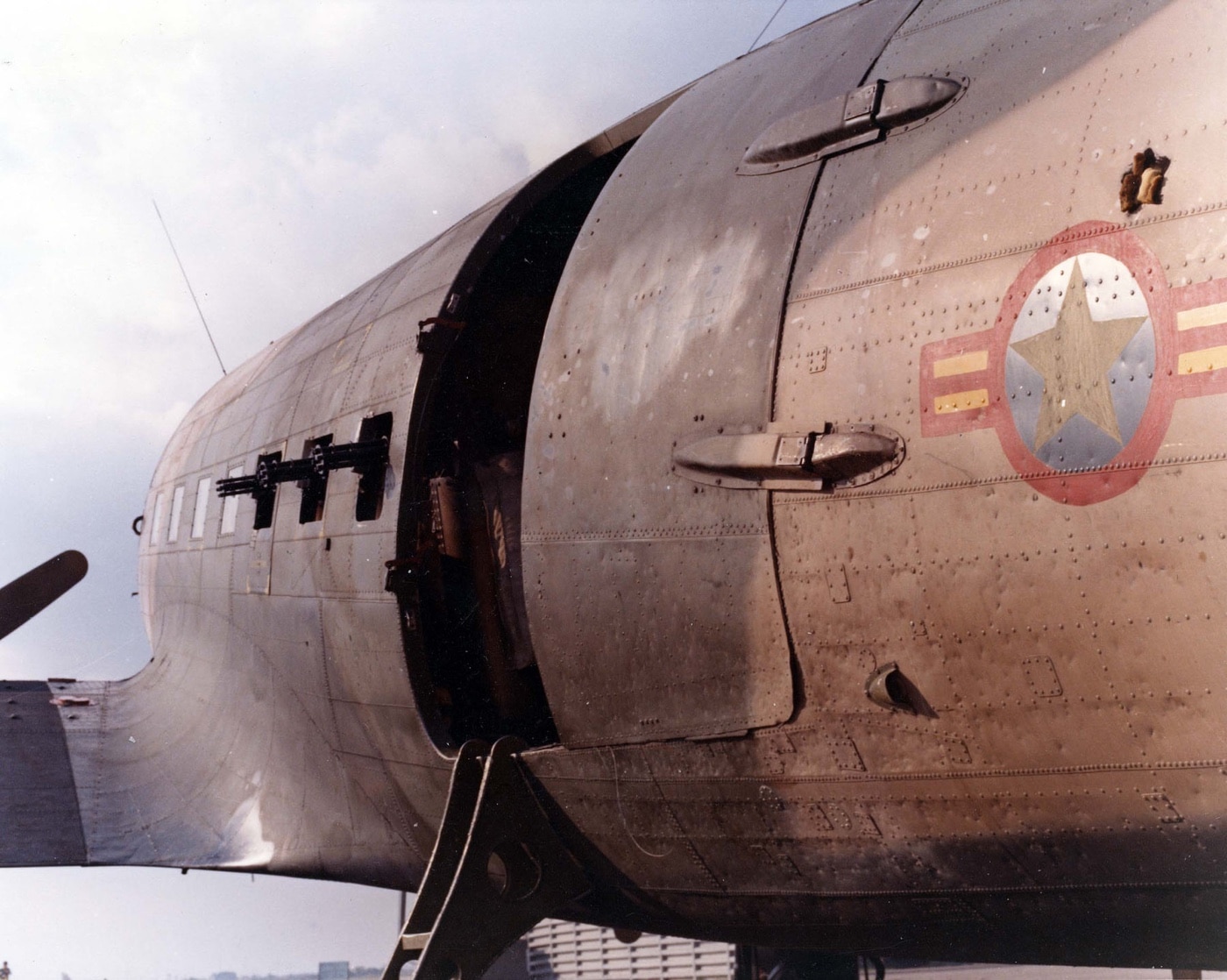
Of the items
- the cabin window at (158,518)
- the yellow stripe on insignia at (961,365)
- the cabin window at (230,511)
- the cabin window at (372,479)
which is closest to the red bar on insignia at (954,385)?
the yellow stripe on insignia at (961,365)

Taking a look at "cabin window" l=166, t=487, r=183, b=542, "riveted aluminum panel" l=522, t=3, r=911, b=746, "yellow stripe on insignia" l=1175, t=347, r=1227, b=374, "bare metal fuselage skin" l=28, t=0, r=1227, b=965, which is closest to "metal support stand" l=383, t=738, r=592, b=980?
"bare metal fuselage skin" l=28, t=0, r=1227, b=965

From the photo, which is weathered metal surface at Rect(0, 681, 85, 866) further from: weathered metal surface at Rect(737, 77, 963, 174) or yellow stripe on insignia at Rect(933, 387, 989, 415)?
yellow stripe on insignia at Rect(933, 387, 989, 415)

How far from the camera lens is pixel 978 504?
3.97m

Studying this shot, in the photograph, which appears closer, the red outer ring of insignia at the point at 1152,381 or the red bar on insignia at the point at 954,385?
the red outer ring of insignia at the point at 1152,381

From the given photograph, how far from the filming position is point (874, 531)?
423cm

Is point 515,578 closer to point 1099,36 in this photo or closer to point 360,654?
point 360,654

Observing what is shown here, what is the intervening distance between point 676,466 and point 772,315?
79 centimetres

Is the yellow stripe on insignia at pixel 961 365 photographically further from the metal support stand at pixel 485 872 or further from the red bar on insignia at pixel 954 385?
the metal support stand at pixel 485 872

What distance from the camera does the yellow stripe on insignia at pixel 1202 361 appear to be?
11.4 ft

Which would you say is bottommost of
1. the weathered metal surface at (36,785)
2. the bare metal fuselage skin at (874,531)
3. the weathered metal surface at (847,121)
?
the weathered metal surface at (36,785)

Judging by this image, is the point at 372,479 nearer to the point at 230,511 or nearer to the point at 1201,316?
the point at 230,511

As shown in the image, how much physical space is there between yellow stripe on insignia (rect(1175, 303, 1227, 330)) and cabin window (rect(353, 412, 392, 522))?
4632mm

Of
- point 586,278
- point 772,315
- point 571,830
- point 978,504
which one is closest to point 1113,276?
point 978,504

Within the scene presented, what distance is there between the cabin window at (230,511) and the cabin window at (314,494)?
5.85ft
